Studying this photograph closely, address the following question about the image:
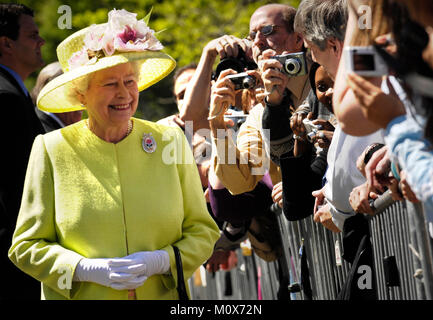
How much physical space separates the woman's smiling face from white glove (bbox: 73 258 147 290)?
2.36ft

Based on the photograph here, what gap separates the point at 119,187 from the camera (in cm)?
442

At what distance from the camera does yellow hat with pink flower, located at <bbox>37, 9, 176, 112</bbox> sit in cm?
456

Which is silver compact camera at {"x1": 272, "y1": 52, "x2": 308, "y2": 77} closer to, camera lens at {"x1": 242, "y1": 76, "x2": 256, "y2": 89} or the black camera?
camera lens at {"x1": 242, "y1": 76, "x2": 256, "y2": 89}

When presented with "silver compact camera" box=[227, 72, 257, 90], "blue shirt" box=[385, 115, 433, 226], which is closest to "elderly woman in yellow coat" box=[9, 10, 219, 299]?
"silver compact camera" box=[227, 72, 257, 90]

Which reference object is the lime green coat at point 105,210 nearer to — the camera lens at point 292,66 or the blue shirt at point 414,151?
the camera lens at point 292,66

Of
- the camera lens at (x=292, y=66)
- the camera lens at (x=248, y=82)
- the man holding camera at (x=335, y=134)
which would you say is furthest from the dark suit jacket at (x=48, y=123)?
the man holding camera at (x=335, y=134)

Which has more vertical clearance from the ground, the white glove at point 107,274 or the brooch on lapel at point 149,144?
the brooch on lapel at point 149,144

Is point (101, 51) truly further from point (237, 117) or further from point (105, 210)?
point (237, 117)

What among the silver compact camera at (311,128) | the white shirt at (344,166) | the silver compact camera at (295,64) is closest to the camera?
the white shirt at (344,166)

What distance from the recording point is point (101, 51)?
183 inches

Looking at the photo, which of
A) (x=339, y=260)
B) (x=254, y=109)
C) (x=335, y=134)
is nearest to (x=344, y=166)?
(x=335, y=134)

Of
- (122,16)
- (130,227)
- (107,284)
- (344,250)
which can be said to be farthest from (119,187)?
(344,250)

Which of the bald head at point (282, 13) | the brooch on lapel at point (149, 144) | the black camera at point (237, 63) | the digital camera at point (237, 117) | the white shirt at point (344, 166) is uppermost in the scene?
the bald head at point (282, 13)

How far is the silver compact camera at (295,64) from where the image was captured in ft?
16.5
